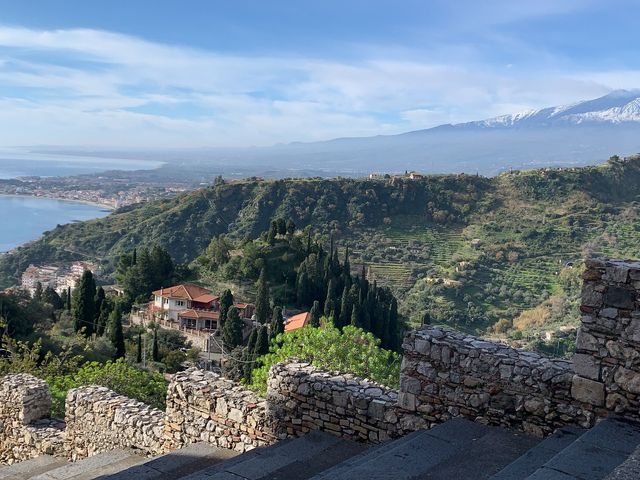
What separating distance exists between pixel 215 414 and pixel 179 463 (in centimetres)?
70

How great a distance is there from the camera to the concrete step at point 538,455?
3.45 m

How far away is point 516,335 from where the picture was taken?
40031 mm

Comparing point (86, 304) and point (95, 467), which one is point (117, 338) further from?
point (95, 467)

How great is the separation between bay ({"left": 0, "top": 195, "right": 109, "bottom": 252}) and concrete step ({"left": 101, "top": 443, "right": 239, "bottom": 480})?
10791 centimetres

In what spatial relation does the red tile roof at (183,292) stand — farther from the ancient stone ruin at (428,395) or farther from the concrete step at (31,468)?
the ancient stone ruin at (428,395)

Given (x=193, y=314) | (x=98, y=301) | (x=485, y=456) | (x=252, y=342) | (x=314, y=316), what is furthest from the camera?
(x=193, y=314)

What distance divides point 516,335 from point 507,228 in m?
39.4

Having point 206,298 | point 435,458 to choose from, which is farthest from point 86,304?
point 435,458

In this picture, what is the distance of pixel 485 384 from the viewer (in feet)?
15.6

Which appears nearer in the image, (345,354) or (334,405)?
(334,405)

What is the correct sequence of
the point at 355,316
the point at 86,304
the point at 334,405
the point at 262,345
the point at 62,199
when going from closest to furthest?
the point at 334,405
the point at 262,345
the point at 86,304
the point at 355,316
the point at 62,199

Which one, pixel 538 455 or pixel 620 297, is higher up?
pixel 620 297

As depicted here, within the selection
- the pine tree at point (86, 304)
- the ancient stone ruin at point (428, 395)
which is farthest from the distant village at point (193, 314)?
the ancient stone ruin at point (428, 395)

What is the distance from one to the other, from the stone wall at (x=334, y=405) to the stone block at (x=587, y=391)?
1.38 m
